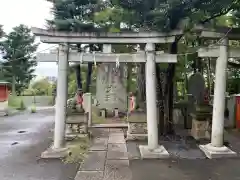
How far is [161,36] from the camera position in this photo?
789 cm

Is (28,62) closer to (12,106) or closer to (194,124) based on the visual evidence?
(12,106)

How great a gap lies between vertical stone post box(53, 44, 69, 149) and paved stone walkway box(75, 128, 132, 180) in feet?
3.20

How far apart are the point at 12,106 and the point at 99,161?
1887 cm

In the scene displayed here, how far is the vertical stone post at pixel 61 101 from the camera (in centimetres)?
804

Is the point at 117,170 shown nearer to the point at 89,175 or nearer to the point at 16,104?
the point at 89,175

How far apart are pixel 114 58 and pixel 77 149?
2.85 m

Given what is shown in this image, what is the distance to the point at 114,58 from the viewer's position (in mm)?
8125

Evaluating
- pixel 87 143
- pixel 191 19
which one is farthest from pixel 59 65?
pixel 191 19

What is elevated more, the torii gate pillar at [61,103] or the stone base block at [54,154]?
the torii gate pillar at [61,103]

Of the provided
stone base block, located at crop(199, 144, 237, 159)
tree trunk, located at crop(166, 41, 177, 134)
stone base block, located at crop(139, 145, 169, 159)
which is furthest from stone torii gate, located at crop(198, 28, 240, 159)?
tree trunk, located at crop(166, 41, 177, 134)

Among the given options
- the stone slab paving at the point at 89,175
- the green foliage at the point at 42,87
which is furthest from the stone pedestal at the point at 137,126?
the green foliage at the point at 42,87

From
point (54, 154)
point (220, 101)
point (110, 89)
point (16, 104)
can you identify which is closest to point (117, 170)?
point (54, 154)

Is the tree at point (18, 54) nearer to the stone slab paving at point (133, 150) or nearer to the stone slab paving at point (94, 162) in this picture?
the stone slab paving at point (133, 150)

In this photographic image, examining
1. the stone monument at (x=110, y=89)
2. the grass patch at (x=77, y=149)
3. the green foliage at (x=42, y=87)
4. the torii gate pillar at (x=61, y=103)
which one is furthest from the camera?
the green foliage at (x=42, y=87)
